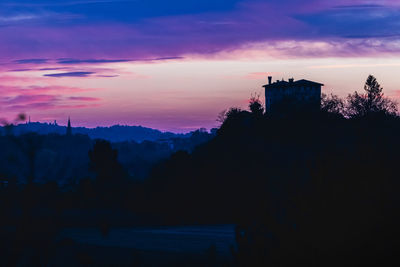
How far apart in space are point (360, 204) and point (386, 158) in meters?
2.65

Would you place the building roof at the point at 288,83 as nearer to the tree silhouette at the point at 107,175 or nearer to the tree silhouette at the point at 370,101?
the tree silhouette at the point at 370,101

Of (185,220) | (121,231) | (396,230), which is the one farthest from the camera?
(185,220)

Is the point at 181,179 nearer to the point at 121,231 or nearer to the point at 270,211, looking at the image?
the point at 121,231

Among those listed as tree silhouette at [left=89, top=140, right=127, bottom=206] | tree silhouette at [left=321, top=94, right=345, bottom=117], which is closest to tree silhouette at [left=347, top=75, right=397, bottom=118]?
tree silhouette at [left=321, top=94, right=345, bottom=117]

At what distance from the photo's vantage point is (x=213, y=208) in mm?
48281

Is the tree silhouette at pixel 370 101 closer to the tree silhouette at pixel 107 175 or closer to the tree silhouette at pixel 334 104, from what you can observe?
the tree silhouette at pixel 334 104

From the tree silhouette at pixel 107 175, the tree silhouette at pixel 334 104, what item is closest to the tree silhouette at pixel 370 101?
the tree silhouette at pixel 334 104

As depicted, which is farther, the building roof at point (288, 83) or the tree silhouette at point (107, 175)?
the building roof at point (288, 83)

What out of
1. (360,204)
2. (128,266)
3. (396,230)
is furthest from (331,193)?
(128,266)

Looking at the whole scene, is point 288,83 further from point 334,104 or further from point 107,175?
point 107,175

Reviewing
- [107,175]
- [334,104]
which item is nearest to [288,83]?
[334,104]

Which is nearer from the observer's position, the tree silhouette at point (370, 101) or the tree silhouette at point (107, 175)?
the tree silhouette at point (107, 175)

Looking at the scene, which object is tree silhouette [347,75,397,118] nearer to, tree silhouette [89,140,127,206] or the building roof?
the building roof

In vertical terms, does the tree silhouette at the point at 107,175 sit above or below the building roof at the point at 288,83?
below
